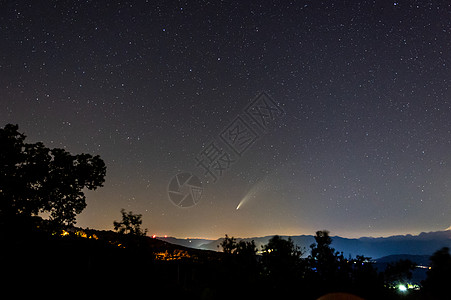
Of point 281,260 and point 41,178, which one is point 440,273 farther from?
point 41,178

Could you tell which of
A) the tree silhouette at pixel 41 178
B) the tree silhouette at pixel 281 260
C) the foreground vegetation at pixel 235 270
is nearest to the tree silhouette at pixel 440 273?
the foreground vegetation at pixel 235 270

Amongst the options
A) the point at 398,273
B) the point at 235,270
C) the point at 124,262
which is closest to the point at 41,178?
the point at 124,262

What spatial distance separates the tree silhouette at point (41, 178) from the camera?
16312 mm

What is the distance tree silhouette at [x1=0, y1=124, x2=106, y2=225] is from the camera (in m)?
16.3

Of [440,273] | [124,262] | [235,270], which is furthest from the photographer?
[124,262]

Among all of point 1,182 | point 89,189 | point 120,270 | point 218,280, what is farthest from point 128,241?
point 218,280

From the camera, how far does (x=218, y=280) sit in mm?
8945

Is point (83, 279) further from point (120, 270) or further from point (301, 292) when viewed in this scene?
point (301, 292)

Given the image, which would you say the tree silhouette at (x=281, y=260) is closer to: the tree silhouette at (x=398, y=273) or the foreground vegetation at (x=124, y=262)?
the foreground vegetation at (x=124, y=262)

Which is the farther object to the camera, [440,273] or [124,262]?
[124,262]

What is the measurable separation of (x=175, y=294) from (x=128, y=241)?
1123 centimetres

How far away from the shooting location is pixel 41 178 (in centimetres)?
1755

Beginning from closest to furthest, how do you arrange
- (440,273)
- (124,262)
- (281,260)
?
1. (440,273)
2. (281,260)
3. (124,262)

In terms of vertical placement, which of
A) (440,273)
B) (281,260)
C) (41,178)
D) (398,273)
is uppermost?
(41,178)
